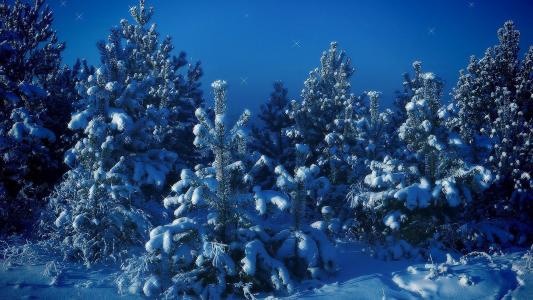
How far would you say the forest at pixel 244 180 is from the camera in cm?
632

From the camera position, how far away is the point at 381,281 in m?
6.23

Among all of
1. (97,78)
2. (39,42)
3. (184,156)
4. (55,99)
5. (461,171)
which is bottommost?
(461,171)

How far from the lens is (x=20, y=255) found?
23.9ft

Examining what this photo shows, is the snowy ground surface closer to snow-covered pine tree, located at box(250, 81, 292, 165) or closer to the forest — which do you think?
the forest

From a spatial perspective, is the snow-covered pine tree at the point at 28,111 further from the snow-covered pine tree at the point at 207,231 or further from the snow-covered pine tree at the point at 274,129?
the snow-covered pine tree at the point at 274,129

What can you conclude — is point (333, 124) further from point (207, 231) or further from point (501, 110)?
point (207, 231)

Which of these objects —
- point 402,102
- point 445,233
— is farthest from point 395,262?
point 402,102

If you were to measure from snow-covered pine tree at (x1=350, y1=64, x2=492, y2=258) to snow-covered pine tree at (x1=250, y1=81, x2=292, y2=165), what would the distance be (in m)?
4.79

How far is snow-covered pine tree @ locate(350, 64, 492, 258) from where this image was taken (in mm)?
7539

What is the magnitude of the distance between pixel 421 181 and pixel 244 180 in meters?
4.25

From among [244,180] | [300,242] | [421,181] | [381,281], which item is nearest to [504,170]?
[421,181]

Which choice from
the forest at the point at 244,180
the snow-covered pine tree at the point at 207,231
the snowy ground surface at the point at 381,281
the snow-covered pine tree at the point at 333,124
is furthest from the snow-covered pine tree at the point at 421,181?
the snow-covered pine tree at the point at 207,231

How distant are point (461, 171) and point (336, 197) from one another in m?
3.85

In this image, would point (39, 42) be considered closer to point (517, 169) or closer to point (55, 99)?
point (55, 99)
